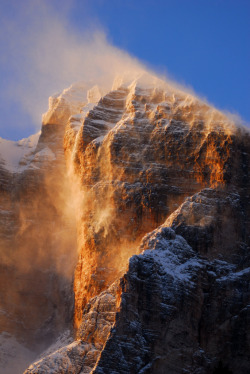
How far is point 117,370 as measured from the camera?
7025 centimetres

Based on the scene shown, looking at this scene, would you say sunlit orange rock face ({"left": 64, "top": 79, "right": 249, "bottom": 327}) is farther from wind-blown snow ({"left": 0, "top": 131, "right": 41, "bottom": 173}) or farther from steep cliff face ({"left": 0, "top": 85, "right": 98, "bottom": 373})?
wind-blown snow ({"left": 0, "top": 131, "right": 41, "bottom": 173})

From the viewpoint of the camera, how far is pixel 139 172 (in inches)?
3541

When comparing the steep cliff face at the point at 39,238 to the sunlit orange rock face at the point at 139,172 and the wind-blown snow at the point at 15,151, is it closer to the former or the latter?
the wind-blown snow at the point at 15,151

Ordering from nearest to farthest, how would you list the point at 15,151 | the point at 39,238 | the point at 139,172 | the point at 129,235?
the point at 129,235, the point at 139,172, the point at 39,238, the point at 15,151

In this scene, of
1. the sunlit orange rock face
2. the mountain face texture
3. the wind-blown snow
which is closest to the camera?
the mountain face texture

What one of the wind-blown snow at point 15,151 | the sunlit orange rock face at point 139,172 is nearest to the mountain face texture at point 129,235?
the sunlit orange rock face at point 139,172

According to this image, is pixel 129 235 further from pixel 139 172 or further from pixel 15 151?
pixel 15 151

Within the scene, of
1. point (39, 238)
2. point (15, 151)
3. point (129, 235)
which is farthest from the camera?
point (15, 151)

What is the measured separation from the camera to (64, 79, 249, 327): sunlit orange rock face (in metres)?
87.0

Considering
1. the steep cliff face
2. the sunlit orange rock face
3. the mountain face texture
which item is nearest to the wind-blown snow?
the steep cliff face

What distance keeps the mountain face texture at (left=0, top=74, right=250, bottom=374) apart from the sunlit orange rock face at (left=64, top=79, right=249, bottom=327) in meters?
0.12

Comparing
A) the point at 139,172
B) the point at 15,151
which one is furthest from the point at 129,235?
the point at 15,151

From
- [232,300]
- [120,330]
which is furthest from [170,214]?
[120,330]

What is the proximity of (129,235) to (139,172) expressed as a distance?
6.98 metres
